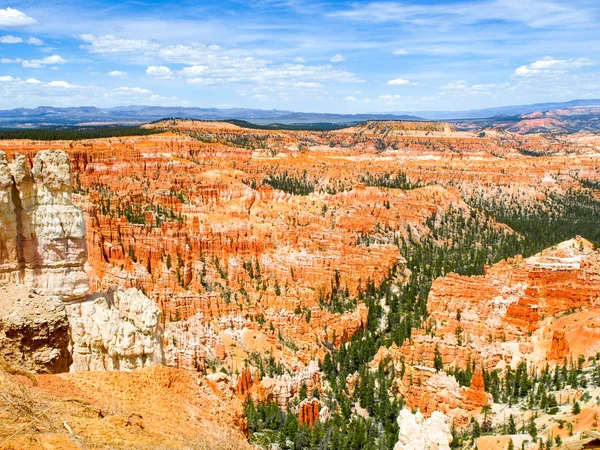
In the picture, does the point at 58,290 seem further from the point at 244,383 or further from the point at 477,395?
the point at 477,395

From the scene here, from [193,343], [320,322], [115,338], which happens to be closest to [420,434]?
[115,338]

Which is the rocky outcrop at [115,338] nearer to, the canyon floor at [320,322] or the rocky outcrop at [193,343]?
the canyon floor at [320,322]

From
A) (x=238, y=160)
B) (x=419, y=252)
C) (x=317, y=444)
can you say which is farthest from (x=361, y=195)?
(x=317, y=444)

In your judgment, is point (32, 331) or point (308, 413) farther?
point (308, 413)

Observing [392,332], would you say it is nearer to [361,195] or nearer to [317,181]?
[361,195]

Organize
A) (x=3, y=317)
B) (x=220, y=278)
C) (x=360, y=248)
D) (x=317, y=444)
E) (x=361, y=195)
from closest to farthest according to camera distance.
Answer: (x=3, y=317)
(x=317, y=444)
(x=220, y=278)
(x=360, y=248)
(x=361, y=195)

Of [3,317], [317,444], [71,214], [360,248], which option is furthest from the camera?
[360,248]

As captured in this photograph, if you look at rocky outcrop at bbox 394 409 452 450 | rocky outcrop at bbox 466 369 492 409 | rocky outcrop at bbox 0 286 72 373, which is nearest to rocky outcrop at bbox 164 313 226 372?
rocky outcrop at bbox 394 409 452 450
